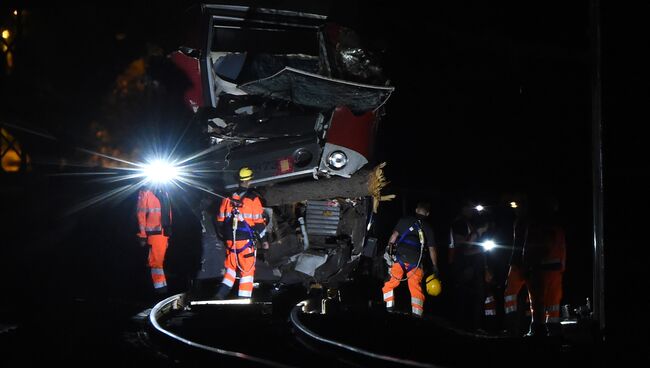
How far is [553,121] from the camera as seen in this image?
10969 millimetres

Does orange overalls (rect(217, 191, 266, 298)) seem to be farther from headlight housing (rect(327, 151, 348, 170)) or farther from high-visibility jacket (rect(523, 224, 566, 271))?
high-visibility jacket (rect(523, 224, 566, 271))

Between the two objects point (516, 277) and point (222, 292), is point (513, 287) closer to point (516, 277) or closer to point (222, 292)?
point (516, 277)

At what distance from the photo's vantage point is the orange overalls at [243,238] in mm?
7496

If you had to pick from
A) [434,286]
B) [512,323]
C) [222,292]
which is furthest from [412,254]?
[222,292]

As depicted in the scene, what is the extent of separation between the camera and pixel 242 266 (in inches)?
296

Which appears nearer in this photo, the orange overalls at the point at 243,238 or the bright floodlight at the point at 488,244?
the orange overalls at the point at 243,238

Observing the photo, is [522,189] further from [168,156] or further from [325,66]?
[168,156]

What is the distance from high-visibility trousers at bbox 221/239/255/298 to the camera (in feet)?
24.5

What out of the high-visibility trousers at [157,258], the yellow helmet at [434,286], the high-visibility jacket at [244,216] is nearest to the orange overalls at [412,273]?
the yellow helmet at [434,286]

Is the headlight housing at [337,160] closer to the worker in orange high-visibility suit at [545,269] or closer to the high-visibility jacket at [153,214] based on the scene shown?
the high-visibility jacket at [153,214]

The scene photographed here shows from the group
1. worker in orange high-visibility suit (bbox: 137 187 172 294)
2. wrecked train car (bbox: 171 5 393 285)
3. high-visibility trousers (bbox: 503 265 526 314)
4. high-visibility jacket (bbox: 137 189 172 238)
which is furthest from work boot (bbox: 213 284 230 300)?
high-visibility trousers (bbox: 503 265 526 314)

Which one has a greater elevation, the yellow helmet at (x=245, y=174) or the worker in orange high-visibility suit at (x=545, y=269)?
the yellow helmet at (x=245, y=174)

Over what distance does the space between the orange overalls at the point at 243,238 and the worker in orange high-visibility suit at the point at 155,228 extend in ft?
4.56

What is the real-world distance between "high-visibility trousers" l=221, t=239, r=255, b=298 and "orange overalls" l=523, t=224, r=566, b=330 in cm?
334
